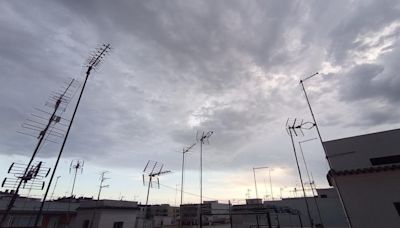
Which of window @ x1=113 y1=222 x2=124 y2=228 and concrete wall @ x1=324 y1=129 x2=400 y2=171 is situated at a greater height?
concrete wall @ x1=324 y1=129 x2=400 y2=171

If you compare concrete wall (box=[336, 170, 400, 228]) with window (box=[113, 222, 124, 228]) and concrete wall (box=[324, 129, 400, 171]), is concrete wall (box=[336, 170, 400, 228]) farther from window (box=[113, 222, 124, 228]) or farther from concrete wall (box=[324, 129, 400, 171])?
window (box=[113, 222, 124, 228])

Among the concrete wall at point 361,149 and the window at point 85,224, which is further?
the window at point 85,224

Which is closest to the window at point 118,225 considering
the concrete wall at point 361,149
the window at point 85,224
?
the window at point 85,224

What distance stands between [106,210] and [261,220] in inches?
1008

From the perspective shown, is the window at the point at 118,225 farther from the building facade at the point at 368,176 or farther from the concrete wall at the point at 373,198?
the concrete wall at the point at 373,198

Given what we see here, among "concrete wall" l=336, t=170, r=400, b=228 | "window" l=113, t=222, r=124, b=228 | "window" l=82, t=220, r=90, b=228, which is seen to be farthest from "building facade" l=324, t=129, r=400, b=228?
"window" l=82, t=220, r=90, b=228

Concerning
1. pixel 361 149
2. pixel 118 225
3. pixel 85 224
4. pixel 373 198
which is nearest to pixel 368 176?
pixel 373 198

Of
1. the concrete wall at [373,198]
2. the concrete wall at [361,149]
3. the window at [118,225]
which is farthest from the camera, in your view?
the window at [118,225]

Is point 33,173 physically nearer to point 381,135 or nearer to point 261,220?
point 381,135

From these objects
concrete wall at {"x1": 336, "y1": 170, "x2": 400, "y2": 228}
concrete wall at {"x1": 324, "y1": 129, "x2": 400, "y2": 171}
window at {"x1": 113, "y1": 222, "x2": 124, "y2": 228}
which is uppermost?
concrete wall at {"x1": 324, "y1": 129, "x2": 400, "y2": 171}

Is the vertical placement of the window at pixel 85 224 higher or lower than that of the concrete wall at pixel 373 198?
lower

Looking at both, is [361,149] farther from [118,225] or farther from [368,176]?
[118,225]

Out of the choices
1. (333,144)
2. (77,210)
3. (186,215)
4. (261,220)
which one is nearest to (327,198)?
(261,220)

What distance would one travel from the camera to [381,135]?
1476 cm
